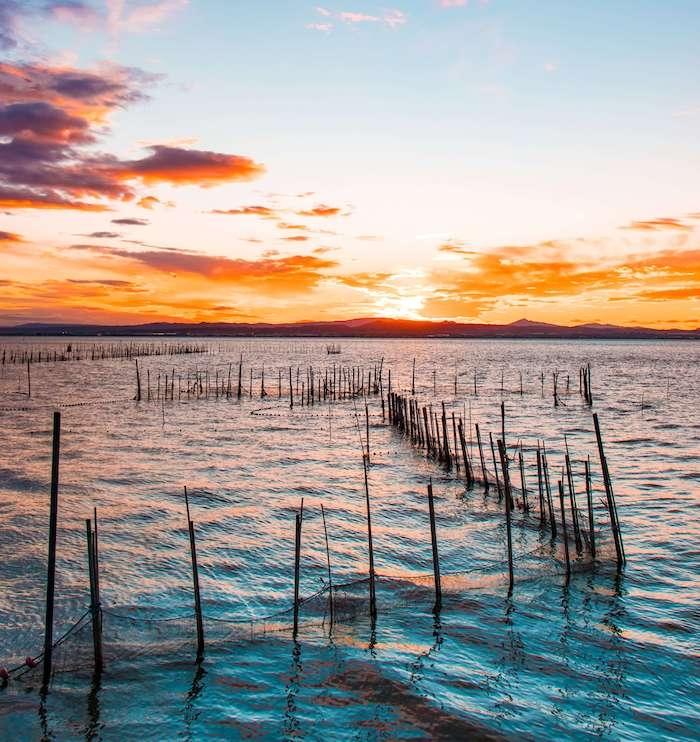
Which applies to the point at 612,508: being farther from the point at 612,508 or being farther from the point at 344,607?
the point at 344,607

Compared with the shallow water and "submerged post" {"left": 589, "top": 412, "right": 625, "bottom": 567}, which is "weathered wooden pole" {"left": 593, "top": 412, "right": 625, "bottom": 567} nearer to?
"submerged post" {"left": 589, "top": 412, "right": 625, "bottom": 567}

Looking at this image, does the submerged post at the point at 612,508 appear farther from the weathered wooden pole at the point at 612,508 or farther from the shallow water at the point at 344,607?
the shallow water at the point at 344,607

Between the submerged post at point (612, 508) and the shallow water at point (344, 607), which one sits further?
the submerged post at point (612, 508)

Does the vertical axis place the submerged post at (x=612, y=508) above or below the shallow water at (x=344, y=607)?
above

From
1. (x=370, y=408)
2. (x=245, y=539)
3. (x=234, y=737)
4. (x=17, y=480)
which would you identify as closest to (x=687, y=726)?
(x=234, y=737)

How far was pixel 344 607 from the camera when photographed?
11562 mm

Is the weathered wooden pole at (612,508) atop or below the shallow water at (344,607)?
atop

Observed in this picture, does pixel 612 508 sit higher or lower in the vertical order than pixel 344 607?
higher

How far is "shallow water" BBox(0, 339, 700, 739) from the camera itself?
851 centimetres

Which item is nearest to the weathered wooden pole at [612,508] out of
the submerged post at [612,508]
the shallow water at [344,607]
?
the submerged post at [612,508]

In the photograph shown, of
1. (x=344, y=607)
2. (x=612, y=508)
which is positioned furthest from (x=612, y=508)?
(x=344, y=607)

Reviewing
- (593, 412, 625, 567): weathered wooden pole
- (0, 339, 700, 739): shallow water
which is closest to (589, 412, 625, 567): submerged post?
(593, 412, 625, 567): weathered wooden pole

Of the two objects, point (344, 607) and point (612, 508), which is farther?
point (612, 508)

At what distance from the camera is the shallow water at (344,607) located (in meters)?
8.51
